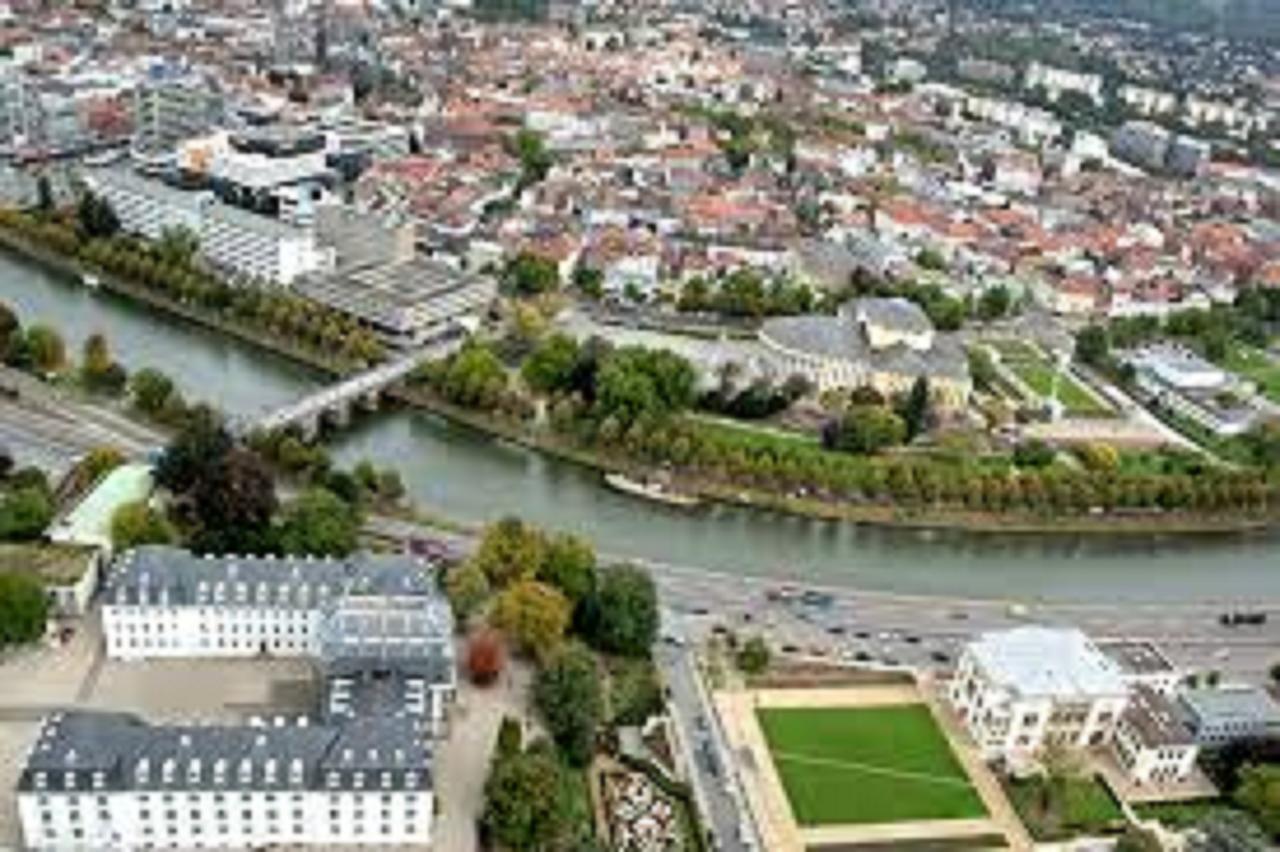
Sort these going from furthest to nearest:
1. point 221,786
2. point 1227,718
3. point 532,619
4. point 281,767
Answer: point 532,619
point 1227,718
point 281,767
point 221,786

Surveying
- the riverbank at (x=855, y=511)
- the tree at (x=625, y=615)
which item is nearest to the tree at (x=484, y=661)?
the tree at (x=625, y=615)

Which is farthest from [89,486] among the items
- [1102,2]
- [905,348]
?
[1102,2]

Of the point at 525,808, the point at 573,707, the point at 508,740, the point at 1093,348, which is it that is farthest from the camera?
the point at 1093,348

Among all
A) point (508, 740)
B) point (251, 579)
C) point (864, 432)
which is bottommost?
point (864, 432)

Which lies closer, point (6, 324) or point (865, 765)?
point (865, 765)

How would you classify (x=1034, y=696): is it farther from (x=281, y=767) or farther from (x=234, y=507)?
(x=234, y=507)

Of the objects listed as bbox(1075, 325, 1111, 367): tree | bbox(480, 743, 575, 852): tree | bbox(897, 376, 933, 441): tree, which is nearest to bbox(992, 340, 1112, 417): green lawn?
bbox(1075, 325, 1111, 367): tree

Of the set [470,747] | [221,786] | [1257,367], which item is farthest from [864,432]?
[221,786]

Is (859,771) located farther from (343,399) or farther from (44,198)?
(44,198)

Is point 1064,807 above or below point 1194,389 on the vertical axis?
below
